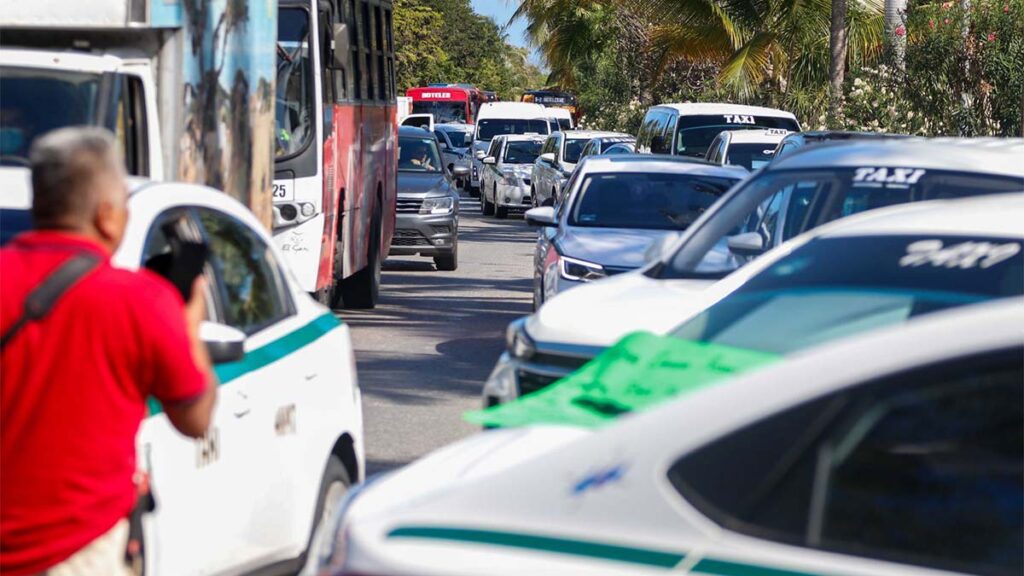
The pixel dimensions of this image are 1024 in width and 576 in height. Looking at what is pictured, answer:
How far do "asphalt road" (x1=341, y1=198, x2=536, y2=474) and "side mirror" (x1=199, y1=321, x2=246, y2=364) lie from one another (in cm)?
412

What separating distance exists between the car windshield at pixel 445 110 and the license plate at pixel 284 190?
48.0 m

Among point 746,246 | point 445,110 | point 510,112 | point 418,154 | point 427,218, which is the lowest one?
point 445,110

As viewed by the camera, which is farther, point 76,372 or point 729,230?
point 729,230

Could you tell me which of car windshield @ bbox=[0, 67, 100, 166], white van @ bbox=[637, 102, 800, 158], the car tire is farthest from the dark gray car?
the car tire

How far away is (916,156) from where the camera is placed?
823cm

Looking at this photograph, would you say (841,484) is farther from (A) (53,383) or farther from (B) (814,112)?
(B) (814,112)

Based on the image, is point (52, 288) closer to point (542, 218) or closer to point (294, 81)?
point (542, 218)

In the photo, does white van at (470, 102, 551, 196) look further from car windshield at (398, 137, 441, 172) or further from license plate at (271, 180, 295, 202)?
license plate at (271, 180, 295, 202)

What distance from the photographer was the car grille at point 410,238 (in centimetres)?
2044

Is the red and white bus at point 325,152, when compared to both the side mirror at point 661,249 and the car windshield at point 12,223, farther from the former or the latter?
the car windshield at point 12,223

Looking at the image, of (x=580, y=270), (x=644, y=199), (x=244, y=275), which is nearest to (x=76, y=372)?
(x=244, y=275)

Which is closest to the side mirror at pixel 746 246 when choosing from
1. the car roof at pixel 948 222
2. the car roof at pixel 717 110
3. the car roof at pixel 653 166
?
the car roof at pixel 948 222

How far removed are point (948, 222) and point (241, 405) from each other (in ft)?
8.72

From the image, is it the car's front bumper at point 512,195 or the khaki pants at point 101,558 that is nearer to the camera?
the khaki pants at point 101,558
